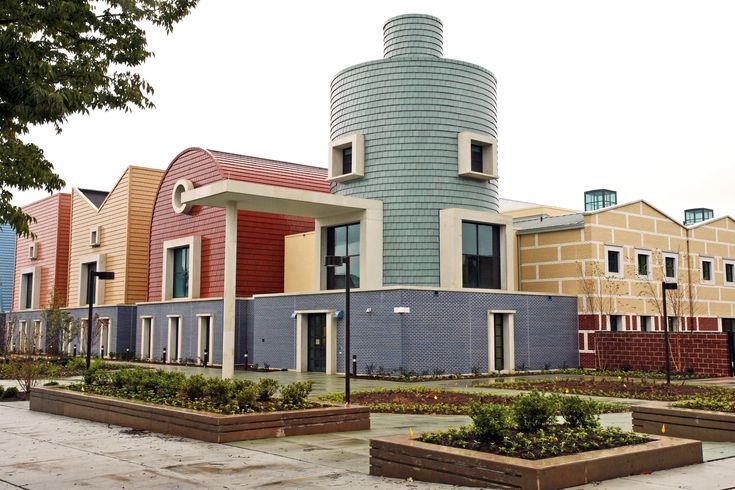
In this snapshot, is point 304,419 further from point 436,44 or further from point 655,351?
→ point 436,44

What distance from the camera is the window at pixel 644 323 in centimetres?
3650

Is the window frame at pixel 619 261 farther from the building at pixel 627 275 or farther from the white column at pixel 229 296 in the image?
the white column at pixel 229 296

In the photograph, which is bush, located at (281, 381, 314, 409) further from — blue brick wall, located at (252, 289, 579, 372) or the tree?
blue brick wall, located at (252, 289, 579, 372)

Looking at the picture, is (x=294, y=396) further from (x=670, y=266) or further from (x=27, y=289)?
(x=27, y=289)

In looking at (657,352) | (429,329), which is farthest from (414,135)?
(657,352)

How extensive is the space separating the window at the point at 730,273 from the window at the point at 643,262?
25.7ft

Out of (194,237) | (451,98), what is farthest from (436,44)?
(194,237)

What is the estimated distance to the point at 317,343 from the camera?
32.4m

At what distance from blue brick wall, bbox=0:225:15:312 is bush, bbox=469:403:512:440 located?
72.9 m

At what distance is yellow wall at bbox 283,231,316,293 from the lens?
38.4 meters

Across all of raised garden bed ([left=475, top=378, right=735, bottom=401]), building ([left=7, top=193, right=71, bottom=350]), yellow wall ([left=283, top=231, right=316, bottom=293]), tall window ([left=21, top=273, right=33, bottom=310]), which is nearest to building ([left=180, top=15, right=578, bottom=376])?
yellow wall ([left=283, top=231, right=316, bottom=293])

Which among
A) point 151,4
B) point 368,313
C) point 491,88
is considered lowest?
point 368,313

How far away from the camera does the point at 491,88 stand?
35500mm

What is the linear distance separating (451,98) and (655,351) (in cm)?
1379
